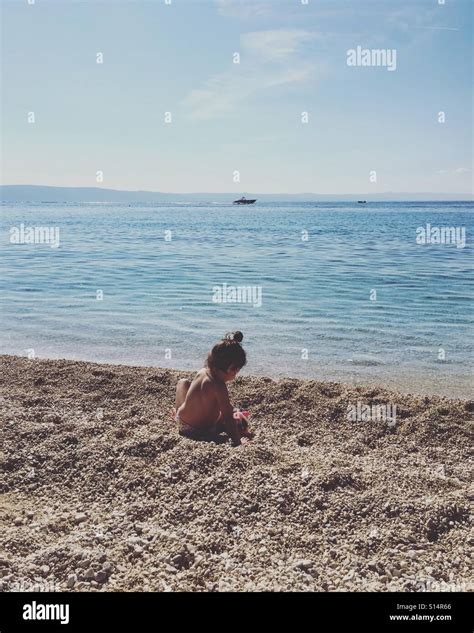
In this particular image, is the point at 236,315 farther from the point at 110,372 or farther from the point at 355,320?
the point at 110,372

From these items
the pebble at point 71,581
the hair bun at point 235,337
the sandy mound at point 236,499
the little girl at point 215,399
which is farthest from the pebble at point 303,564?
the hair bun at point 235,337

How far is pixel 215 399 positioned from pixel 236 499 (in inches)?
60.3

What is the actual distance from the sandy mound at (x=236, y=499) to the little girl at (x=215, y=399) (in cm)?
25

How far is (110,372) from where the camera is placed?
835 centimetres

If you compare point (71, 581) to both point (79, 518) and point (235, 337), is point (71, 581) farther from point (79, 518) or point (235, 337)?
point (235, 337)

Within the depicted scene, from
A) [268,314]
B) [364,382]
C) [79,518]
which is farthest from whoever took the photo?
[268,314]

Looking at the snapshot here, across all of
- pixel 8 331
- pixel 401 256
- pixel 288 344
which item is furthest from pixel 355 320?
pixel 401 256

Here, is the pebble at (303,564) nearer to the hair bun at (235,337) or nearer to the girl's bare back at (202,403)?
the girl's bare back at (202,403)

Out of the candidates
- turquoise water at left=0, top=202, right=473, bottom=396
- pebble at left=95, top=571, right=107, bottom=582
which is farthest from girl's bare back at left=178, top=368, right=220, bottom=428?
turquoise water at left=0, top=202, right=473, bottom=396

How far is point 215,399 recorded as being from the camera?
6.07m

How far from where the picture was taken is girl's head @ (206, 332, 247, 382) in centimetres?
595

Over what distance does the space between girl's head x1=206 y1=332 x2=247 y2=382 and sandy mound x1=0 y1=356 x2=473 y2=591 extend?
0.80m

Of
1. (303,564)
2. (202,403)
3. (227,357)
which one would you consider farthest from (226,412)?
(303,564)

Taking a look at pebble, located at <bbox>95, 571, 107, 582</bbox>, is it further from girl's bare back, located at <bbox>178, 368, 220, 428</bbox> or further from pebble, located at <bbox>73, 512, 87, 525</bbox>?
girl's bare back, located at <bbox>178, 368, 220, 428</bbox>
